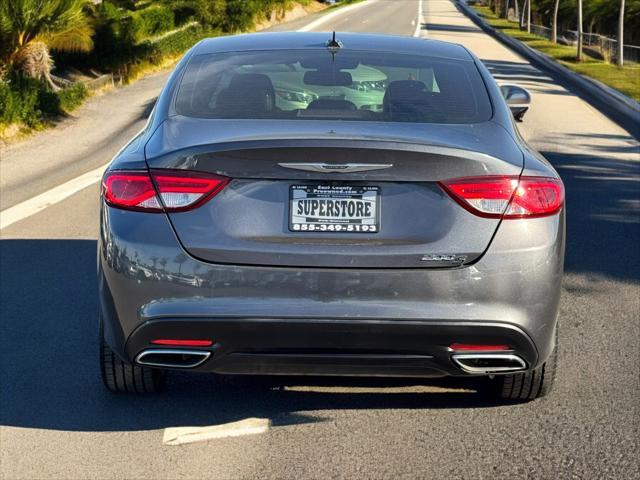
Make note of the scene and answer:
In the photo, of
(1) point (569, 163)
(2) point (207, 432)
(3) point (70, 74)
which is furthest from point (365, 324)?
(3) point (70, 74)

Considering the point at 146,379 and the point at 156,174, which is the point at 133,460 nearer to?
the point at 146,379

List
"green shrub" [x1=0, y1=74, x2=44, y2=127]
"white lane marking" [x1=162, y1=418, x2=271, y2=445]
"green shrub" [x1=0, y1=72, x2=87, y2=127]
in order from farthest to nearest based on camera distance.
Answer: "green shrub" [x1=0, y1=72, x2=87, y2=127] → "green shrub" [x1=0, y1=74, x2=44, y2=127] → "white lane marking" [x1=162, y1=418, x2=271, y2=445]

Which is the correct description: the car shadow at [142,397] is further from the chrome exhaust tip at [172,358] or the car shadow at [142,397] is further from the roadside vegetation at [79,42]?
the roadside vegetation at [79,42]

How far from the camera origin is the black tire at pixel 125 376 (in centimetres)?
490

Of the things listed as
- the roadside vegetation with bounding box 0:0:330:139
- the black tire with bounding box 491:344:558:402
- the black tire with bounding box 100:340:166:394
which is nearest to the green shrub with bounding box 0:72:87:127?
the roadside vegetation with bounding box 0:0:330:139

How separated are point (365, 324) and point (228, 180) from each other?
0.75 meters

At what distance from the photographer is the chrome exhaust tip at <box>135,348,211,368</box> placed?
4359mm

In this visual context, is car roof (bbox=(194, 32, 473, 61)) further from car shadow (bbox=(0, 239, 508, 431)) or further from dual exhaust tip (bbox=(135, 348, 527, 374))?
dual exhaust tip (bbox=(135, 348, 527, 374))

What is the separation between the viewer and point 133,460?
14.4 ft

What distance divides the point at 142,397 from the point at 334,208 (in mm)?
1521

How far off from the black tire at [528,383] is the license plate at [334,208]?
115 centimetres

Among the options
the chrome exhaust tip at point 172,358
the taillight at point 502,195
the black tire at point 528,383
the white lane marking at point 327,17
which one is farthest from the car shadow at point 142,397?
the white lane marking at point 327,17

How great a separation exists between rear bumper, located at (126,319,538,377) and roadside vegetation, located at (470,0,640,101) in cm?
2035

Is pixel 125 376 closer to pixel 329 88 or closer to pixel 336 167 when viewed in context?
pixel 336 167
